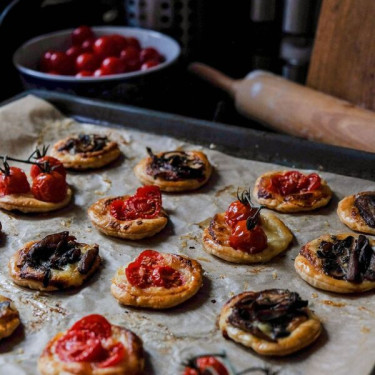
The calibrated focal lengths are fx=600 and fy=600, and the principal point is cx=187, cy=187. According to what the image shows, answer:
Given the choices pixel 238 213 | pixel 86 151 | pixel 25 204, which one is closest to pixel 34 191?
pixel 25 204

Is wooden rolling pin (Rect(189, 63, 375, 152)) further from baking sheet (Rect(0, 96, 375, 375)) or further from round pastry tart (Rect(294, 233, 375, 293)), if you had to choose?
round pastry tart (Rect(294, 233, 375, 293))

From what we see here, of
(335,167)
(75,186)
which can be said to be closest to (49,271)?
(75,186)

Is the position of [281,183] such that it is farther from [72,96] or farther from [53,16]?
[53,16]

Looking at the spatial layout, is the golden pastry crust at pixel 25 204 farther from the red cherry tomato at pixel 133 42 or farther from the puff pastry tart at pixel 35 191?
the red cherry tomato at pixel 133 42

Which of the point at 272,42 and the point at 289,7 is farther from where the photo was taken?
the point at 272,42

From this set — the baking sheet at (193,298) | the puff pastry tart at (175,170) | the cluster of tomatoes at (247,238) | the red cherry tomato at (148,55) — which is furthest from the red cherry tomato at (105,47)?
the cluster of tomatoes at (247,238)

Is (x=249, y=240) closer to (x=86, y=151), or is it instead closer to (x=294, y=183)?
(x=294, y=183)
